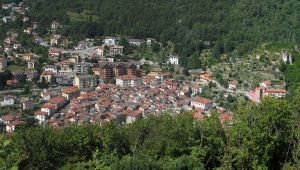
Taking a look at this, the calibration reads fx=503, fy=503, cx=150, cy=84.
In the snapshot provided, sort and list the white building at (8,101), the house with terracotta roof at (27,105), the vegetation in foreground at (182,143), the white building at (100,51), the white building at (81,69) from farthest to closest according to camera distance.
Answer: the white building at (100,51)
the white building at (81,69)
the white building at (8,101)
the house with terracotta roof at (27,105)
the vegetation in foreground at (182,143)

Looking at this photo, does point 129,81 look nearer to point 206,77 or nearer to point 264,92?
point 206,77

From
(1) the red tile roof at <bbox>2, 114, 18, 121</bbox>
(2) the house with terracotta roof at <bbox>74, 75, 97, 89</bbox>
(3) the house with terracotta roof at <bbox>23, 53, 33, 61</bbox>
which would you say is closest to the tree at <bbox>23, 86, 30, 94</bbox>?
(2) the house with terracotta roof at <bbox>74, 75, 97, 89</bbox>

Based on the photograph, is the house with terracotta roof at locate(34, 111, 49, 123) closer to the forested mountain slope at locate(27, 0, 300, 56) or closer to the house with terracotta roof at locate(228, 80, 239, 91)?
the house with terracotta roof at locate(228, 80, 239, 91)

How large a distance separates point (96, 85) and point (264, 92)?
7.15 metres

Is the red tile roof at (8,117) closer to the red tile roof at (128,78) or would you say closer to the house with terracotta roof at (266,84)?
the red tile roof at (128,78)

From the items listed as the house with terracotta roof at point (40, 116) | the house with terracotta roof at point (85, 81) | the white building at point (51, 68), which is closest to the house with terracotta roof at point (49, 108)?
the house with terracotta roof at point (40, 116)

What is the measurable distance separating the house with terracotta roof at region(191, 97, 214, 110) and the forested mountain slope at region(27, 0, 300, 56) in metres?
7.32

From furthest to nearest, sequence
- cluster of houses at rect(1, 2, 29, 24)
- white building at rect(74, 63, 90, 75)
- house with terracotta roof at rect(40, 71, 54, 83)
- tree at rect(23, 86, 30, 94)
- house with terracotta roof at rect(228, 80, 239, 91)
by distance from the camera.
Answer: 1. cluster of houses at rect(1, 2, 29, 24)
2. white building at rect(74, 63, 90, 75)
3. house with terracotta roof at rect(40, 71, 54, 83)
4. house with terracotta roof at rect(228, 80, 239, 91)
5. tree at rect(23, 86, 30, 94)

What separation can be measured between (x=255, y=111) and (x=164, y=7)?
24669mm

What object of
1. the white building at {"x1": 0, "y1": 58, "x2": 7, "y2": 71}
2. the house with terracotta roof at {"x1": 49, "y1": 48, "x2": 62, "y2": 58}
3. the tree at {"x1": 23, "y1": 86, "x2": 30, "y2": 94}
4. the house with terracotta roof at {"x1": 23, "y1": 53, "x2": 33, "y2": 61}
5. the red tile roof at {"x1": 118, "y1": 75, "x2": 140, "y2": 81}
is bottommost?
the tree at {"x1": 23, "y1": 86, "x2": 30, "y2": 94}

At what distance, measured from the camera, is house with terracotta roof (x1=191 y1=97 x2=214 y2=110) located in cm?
1786

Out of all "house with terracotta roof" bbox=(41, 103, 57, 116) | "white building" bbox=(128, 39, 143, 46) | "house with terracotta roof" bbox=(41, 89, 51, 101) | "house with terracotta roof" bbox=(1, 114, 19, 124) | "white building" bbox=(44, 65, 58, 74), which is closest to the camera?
"house with terracotta roof" bbox=(1, 114, 19, 124)

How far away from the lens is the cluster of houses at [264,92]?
1846 cm

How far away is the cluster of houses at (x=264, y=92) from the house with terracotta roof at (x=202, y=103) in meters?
1.78
